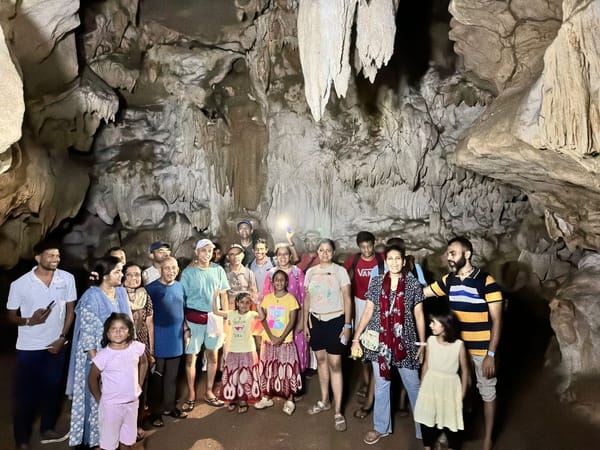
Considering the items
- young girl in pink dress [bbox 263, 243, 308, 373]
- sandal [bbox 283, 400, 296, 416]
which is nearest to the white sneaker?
sandal [bbox 283, 400, 296, 416]

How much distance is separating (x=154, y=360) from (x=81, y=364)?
2.13 ft

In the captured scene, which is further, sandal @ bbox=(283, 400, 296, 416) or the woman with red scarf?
sandal @ bbox=(283, 400, 296, 416)

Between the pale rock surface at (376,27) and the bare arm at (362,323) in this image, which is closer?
the bare arm at (362,323)

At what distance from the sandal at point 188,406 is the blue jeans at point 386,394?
1689mm

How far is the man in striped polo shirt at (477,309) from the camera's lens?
3.37 metres

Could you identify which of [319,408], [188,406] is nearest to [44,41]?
[188,406]

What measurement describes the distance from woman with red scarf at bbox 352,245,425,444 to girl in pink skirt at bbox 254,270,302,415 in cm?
79

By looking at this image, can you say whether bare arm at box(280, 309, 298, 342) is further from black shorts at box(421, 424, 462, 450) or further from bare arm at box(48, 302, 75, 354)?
bare arm at box(48, 302, 75, 354)

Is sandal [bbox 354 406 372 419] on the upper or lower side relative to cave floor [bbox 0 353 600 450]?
upper

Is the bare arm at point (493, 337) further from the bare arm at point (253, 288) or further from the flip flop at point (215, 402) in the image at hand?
the flip flop at point (215, 402)

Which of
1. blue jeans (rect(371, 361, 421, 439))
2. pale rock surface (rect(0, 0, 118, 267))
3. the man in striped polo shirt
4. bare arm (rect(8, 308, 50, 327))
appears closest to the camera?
the man in striped polo shirt

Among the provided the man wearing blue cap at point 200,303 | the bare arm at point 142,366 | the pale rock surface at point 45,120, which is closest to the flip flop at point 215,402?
the man wearing blue cap at point 200,303

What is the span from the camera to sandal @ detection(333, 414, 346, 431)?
4.00 meters

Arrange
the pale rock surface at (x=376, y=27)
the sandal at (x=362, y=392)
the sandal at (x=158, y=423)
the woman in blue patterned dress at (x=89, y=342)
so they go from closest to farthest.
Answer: the woman in blue patterned dress at (x=89, y=342) → the sandal at (x=158, y=423) → the pale rock surface at (x=376, y=27) → the sandal at (x=362, y=392)
